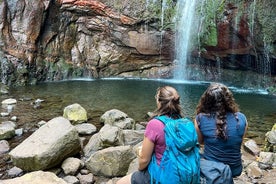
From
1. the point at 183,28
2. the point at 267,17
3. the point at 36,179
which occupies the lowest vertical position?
the point at 36,179

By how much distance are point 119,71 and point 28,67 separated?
5.83m

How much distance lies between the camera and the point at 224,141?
330 cm

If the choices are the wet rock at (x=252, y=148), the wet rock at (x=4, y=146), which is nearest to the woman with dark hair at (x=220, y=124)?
the wet rock at (x=252, y=148)

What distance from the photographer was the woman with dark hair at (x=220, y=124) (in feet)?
10.7

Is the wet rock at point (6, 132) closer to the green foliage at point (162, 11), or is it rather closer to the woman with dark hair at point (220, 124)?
the woman with dark hair at point (220, 124)

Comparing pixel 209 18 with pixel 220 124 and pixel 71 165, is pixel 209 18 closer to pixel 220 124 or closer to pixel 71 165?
pixel 71 165

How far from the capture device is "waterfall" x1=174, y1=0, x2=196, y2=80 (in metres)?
18.5

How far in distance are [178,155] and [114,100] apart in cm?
1056

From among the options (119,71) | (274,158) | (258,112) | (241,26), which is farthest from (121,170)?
(119,71)

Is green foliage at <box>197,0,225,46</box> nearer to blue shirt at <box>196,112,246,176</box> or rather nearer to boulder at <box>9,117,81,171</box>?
boulder at <box>9,117,81,171</box>

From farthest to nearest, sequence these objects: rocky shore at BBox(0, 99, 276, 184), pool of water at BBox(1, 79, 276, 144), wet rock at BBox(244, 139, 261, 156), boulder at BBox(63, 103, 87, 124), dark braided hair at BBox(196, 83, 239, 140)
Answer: pool of water at BBox(1, 79, 276, 144) < boulder at BBox(63, 103, 87, 124) < wet rock at BBox(244, 139, 261, 156) < rocky shore at BBox(0, 99, 276, 184) < dark braided hair at BBox(196, 83, 239, 140)

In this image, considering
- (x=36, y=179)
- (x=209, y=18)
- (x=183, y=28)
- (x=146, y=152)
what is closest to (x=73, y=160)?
(x=36, y=179)

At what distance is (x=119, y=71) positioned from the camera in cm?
2111

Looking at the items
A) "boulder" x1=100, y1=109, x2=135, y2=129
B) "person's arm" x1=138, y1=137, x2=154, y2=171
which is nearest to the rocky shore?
"boulder" x1=100, y1=109, x2=135, y2=129
